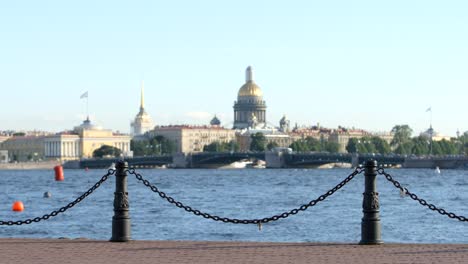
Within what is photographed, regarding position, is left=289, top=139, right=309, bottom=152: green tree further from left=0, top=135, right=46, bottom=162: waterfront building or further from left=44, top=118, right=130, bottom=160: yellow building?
left=0, top=135, right=46, bottom=162: waterfront building

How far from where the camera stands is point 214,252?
436 inches

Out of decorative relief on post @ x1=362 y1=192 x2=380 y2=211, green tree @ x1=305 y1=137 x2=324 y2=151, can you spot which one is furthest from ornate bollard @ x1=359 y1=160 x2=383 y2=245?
green tree @ x1=305 y1=137 x2=324 y2=151

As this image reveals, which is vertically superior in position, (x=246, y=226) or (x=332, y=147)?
(x=332, y=147)

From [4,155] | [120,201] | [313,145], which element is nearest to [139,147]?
[4,155]

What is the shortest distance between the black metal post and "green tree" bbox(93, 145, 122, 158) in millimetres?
151549

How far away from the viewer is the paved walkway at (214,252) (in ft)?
34.4

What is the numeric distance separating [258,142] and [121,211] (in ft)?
548

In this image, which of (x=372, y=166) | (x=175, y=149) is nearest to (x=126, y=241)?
(x=372, y=166)

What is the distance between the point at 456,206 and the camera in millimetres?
39750

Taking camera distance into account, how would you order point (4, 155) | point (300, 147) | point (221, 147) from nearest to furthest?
point (300, 147), point (221, 147), point (4, 155)

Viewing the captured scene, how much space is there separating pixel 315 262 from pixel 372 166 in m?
1.78

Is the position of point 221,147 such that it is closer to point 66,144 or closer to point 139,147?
point 139,147

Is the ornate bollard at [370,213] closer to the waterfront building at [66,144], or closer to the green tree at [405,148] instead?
the green tree at [405,148]

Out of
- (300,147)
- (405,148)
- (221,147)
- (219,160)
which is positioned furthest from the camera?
(221,147)
